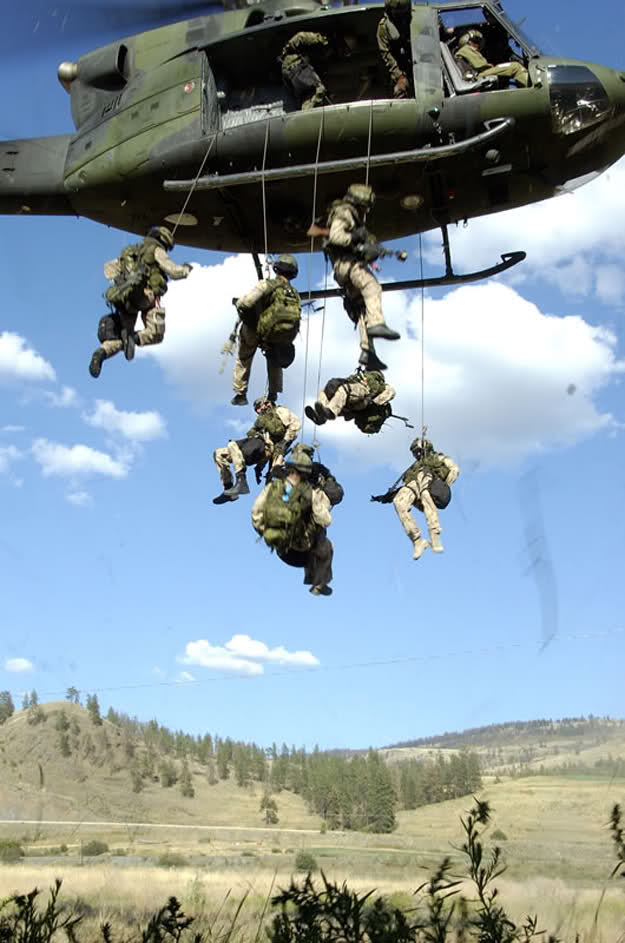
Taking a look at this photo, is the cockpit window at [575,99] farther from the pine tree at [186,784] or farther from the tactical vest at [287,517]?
the pine tree at [186,784]

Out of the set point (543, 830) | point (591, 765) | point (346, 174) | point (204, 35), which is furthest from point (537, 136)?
point (543, 830)

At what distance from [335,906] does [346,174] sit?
6820 millimetres

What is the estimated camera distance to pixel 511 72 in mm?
8297

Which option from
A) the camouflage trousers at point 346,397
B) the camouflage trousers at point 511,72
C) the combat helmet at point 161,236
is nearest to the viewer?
the camouflage trousers at point 511,72

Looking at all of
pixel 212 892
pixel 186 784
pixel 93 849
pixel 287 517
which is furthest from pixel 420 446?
pixel 186 784

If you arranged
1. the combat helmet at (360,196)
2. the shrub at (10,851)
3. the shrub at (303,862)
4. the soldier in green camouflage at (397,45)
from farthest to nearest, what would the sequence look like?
1. the shrub at (10,851)
2. the shrub at (303,862)
3. the combat helmet at (360,196)
4. the soldier in green camouflage at (397,45)

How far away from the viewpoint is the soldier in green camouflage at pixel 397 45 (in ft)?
26.0

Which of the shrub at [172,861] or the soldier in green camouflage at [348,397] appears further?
the shrub at [172,861]

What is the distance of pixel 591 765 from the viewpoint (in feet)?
28.5

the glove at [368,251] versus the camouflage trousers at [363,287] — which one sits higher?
the glove at [368,251]

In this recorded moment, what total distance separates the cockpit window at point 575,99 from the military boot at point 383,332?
2.44 metres

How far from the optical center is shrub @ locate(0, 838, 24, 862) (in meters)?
22.3

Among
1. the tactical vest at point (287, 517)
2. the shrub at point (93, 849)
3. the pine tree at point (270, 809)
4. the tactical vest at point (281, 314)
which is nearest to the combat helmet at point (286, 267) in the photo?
the tactical vest at point (281, 314)

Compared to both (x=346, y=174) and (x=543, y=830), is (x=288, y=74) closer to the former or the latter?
(x=346, y=174)
